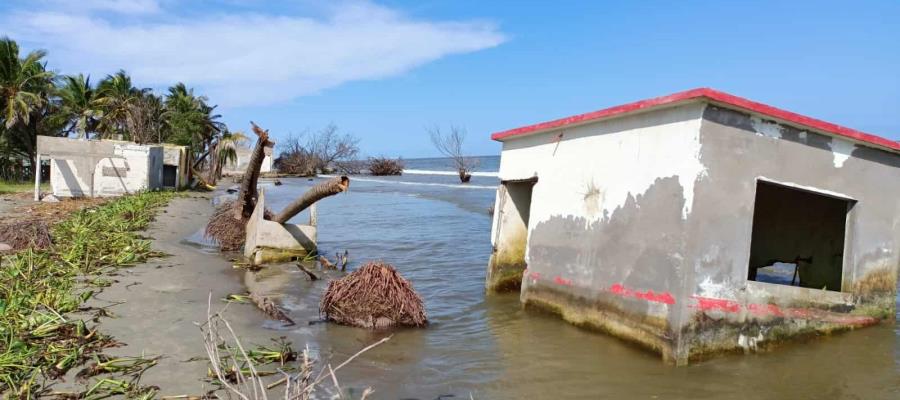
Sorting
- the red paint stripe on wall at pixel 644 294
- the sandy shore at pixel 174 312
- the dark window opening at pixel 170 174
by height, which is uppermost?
the dark window opening at pixel 170 174

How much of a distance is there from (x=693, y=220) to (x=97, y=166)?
25.0m

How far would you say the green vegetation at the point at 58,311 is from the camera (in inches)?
204

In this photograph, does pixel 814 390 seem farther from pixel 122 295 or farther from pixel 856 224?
pixel 122 295

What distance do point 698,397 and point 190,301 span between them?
666cm

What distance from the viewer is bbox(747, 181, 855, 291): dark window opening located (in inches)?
374

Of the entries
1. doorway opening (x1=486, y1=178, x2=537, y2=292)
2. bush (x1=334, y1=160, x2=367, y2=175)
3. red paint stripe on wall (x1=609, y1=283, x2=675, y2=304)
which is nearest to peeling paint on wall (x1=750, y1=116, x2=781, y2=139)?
red paint stripe on wall (x1=609, y1=283, x2=675, y2=304)

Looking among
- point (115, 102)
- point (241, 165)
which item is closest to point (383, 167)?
point (241, 165)

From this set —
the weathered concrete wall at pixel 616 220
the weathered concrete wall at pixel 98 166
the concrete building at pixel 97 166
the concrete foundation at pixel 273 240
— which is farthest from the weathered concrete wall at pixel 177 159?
the weathered concrete wall at pixel 616 220

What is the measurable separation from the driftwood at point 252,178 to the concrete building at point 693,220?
513cm

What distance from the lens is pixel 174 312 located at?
7898 mm

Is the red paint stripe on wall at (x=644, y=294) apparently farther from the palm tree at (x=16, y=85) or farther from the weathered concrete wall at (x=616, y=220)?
the palm tree at (x=16, y=85)

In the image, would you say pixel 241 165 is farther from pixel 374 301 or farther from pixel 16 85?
pixel 374 301

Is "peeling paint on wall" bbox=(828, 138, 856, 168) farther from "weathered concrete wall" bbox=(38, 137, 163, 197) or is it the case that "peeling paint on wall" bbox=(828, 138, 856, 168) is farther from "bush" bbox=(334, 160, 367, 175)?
"bush" bbox=(334, 160, 367, 175)

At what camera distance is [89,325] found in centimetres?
685
